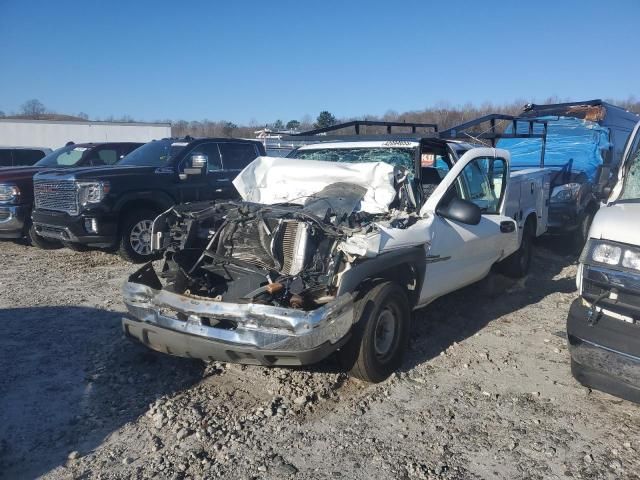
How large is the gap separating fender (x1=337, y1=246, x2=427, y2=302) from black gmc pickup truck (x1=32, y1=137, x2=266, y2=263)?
4290mm

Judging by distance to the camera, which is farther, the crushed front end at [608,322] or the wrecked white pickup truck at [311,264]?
the wrecked white pickup truck at [311,264]

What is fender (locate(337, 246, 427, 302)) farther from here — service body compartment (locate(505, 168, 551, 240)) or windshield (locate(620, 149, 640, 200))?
service body compartment (locate(505, 168, 551, 240))

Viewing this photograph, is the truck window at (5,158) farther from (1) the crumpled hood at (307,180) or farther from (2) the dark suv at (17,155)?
(1) the crumpled hood at (307,180)

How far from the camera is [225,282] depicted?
4.48 m

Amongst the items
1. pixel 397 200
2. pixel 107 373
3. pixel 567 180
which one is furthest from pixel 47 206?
pixel 567 180

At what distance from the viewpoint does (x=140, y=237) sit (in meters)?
8.02

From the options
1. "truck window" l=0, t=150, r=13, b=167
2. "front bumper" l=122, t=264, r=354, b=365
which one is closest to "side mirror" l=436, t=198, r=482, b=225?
"front bumper" l=122, t=264, r=354, b=365

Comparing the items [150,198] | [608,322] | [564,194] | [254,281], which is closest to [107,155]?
[150,198]

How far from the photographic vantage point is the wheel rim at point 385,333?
159 inches

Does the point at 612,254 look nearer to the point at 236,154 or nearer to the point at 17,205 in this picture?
the point at 236,154

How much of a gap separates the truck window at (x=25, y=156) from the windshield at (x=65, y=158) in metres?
4.07

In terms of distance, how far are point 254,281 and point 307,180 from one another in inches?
48.3

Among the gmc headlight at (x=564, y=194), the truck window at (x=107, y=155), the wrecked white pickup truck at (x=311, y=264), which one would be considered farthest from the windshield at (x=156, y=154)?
the gmc headlight at (x=564, y=194)

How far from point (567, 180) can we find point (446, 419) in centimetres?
823
